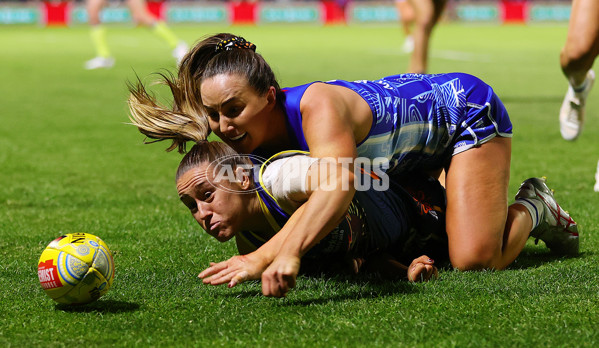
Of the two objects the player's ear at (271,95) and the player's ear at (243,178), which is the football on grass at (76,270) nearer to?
the player's ear at (243,178)

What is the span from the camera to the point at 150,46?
72.4 ft

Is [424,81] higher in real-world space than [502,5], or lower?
higher

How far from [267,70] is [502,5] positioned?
1330 inches

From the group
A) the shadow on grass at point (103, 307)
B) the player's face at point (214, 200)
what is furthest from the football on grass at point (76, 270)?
the player's face at point (214, 200)

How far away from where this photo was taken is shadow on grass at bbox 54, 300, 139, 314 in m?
3.30

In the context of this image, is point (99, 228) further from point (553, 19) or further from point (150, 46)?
point (553, 19)

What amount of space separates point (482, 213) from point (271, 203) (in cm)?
110

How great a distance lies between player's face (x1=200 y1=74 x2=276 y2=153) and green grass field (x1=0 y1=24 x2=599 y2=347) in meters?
0.66

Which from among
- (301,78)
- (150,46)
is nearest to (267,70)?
(301,78)

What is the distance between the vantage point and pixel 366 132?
12.1ft

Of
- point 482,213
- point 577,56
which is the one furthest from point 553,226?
point 577,56

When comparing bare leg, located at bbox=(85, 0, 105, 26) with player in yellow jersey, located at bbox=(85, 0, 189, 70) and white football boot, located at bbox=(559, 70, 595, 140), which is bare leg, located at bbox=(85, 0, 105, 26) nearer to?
player in yellow jersey, located at bbox=(85, 0, 189, 70)

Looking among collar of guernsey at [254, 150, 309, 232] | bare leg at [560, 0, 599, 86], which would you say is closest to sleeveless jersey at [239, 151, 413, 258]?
collar of guernsey at [254, 150, 309, 232]

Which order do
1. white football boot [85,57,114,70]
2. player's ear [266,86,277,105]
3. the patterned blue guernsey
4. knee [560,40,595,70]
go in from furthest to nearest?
white football boot [85,57,114,70]
knee [560,40,595,70]
the patterned blue guernsey
player's ear [266,86,277,105]
